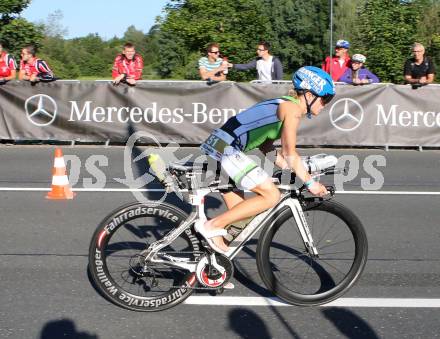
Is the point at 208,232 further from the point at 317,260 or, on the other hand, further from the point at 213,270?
the point at 317,260

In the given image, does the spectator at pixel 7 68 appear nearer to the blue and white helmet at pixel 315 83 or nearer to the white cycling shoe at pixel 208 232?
the white cycling shoe at pixel 208 232

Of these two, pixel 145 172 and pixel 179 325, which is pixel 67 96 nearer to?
pixel 145 172

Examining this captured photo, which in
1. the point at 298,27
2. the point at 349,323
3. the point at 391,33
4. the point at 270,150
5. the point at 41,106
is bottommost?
the point at 349,323

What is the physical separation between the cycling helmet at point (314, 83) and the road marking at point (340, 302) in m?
1.48

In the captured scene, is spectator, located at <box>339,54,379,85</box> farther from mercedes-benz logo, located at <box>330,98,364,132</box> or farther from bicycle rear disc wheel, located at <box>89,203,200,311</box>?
bicycle rear disc wheel, located at <box>89,203,200,311</box>

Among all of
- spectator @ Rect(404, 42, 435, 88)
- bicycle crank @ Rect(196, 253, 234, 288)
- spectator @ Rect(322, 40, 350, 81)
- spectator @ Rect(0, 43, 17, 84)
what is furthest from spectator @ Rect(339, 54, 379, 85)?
bicycle crank @ Rect(196, 253, 234, 288)

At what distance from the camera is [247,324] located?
193 inches

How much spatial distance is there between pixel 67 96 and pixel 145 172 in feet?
12.7

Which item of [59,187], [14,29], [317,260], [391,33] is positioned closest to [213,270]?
[317,260]

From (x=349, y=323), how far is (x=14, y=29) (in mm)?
24384

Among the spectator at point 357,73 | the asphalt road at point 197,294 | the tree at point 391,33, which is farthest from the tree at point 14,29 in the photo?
the asphalt road at point 197,294

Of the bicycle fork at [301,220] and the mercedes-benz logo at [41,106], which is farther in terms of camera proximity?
the mercedes-benz logo at [41,106]

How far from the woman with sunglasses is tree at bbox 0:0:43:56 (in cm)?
2281

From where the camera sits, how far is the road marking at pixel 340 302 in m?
5.26
